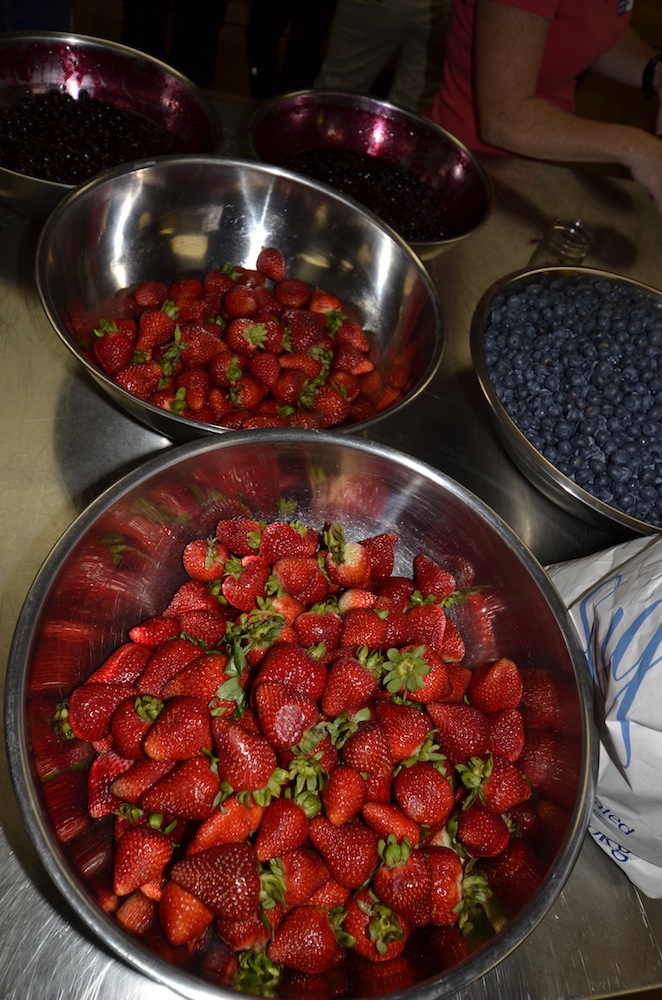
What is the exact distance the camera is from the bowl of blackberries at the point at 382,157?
6.55 ft

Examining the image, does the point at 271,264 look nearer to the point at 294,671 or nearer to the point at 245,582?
the point at 245,582

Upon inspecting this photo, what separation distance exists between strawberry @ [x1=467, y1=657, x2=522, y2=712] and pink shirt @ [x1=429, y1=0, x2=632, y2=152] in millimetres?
1880

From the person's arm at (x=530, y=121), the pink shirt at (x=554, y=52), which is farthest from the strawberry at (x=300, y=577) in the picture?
the pink shirt at (x=554, y=52)

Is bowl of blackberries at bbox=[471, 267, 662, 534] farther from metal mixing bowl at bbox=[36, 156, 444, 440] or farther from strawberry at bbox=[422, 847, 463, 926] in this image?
strawberry at bbox=[422, 847, 463, 926]

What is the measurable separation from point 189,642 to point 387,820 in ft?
1.21

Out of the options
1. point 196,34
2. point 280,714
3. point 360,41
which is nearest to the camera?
point 280,714

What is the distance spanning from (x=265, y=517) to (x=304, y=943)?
0.67m

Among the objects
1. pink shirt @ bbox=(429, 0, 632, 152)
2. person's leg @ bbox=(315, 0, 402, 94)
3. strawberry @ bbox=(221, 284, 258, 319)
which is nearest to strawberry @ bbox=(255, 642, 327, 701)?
strawberry @ bbox=(221, 284, 258, 319)

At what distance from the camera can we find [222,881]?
903 millimetres

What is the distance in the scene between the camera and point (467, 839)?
1.07 metres

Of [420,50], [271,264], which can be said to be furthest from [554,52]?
[420,50]

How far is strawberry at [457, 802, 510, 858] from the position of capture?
1067mm

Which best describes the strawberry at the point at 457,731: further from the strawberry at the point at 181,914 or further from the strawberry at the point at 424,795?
the strawberry at the point at 181,914

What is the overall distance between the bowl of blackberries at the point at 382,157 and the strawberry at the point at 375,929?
1.47m
